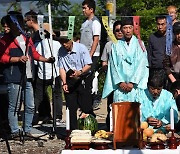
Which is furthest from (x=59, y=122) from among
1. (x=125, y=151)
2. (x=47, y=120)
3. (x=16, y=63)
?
(x=125, y=151)

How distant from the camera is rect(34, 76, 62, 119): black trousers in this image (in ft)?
31.1

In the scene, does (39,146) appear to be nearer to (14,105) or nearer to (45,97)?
(14,105)

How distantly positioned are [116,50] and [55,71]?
6.23 feet

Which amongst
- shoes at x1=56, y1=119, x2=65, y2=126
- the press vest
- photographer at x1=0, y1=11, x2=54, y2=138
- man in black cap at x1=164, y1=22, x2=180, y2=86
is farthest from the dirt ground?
man in black cap at x1=164, y1=22, x2=180, y2=86

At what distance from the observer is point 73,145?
557 cm

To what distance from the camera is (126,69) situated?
7770 millimetres

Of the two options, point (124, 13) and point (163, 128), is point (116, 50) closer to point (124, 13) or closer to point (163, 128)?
point (163, 128)

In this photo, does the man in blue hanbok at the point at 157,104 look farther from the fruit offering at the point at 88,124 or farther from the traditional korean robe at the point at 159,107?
the fruit offering at the point at 88,124

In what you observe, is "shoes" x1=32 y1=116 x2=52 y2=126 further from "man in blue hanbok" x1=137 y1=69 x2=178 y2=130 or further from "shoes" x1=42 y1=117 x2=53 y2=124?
"man in blue hanbok" x1=137 y1=69 x2=178 y2=130

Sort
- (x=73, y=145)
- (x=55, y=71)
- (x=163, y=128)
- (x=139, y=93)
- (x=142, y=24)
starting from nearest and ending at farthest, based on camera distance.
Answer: (x=73, y=145), (x=163, y=128), (x=139, y=93), (x=55, y=71), (x=142, y=24)

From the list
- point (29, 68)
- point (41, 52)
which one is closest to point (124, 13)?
point (41, 52)

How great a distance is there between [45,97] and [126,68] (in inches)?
100

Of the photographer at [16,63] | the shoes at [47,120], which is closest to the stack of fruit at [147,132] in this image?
the photographer at [16,63]

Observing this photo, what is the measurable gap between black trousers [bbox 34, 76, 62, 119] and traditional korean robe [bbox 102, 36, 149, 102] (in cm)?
189
